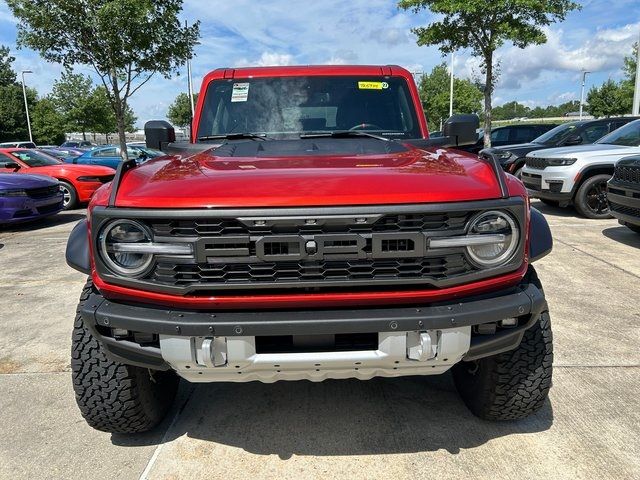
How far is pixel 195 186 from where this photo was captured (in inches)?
81.2

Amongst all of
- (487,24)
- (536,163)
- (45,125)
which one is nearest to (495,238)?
(536,163)

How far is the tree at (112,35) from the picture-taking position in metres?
12.8

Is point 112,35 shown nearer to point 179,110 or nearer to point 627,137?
point 627,137

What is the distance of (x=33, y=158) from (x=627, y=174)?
36.5 feet

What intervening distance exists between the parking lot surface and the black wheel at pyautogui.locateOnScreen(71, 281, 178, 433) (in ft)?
0.59

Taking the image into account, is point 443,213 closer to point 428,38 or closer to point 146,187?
point 146,187

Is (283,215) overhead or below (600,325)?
overhead

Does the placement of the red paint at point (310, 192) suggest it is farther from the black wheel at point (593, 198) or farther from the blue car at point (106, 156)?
the blue car at point (106, 156)

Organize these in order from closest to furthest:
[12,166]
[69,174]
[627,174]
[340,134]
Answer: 1. [340,134]
2. [627,174]
3. [69,174]
4. [12,166]

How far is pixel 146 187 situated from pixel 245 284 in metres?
0.57

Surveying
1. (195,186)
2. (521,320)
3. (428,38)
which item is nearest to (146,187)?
(195,186)

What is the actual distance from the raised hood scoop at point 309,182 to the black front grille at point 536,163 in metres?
6.96

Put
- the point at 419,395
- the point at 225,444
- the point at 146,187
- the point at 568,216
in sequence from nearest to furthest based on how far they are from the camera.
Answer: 1. the point at 146,187
2. the point at 225,444
3. the point at 419,395
4. the point at 568,216

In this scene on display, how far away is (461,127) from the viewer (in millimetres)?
3424
